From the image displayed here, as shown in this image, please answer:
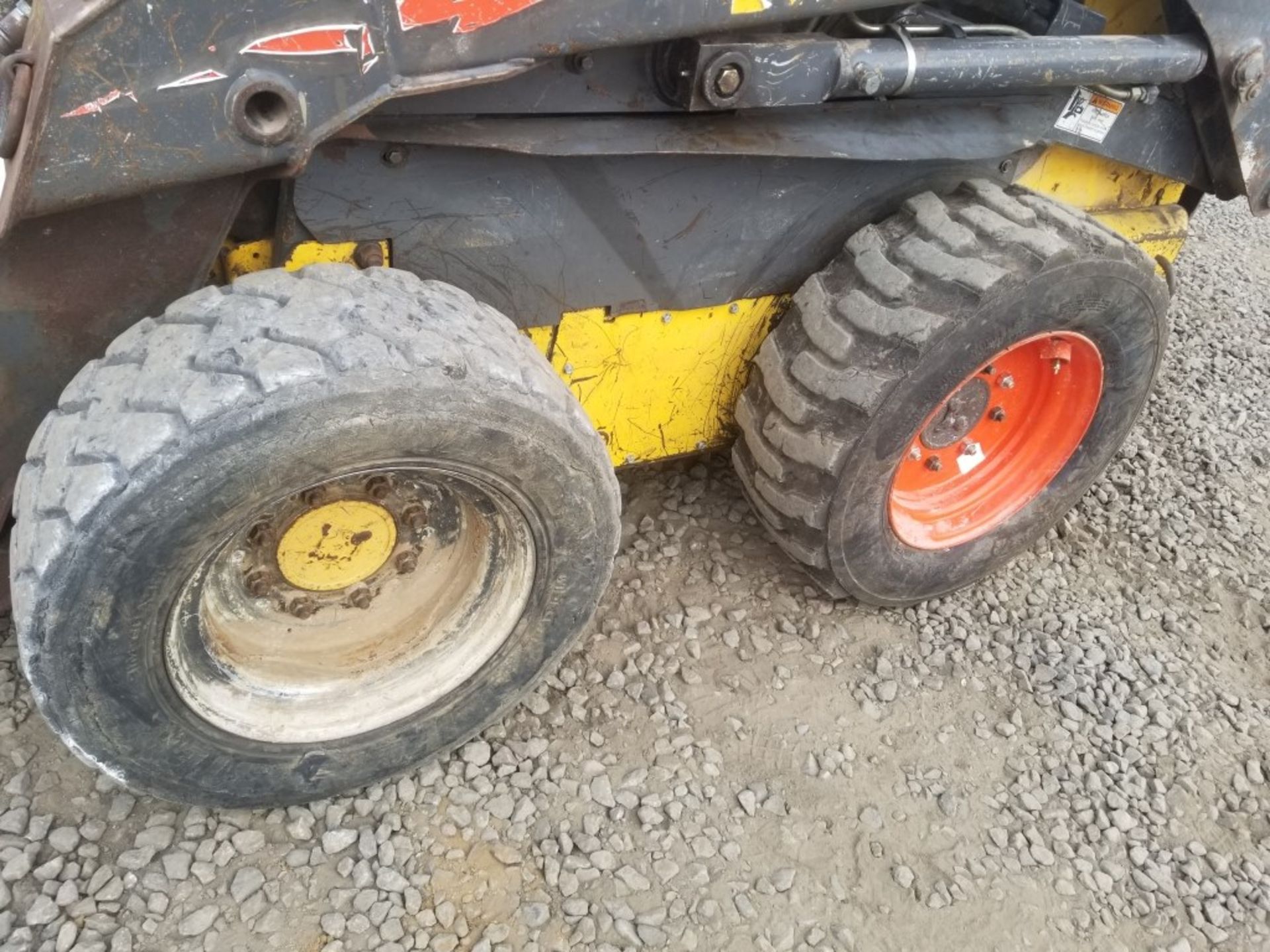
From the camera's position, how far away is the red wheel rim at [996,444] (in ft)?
9.63

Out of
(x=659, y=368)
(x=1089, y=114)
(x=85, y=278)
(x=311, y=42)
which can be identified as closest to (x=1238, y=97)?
(x=1089, y=114)

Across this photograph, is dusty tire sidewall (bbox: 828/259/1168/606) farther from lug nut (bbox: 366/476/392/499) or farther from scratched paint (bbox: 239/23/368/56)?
scratched paint (bbox: 239/23/368/56)

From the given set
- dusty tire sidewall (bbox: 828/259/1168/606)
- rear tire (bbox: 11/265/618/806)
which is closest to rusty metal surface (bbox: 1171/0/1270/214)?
dusty tire sidewall (bbox: 828/259/1168/606)

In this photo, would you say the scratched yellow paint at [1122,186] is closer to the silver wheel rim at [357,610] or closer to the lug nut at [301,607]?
the silver wheel rim at [357,610]

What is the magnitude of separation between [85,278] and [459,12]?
83 cm

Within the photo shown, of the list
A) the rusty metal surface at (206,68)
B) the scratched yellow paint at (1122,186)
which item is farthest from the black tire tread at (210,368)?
the scratched yellow paint at (1122,186)

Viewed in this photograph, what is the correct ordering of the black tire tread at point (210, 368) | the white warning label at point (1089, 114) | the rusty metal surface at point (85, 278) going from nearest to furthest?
the black tire tread at point (210, 368) < the rusty metal surface at point (85, 278) < the white warning label at point (1089, 114)

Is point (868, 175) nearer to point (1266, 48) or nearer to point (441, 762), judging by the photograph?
point (1266, 48)

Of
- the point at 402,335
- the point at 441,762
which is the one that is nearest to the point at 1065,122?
the point at 402,335

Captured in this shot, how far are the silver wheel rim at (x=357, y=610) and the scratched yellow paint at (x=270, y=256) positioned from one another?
45cm

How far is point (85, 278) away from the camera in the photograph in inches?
75.6

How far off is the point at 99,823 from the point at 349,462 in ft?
3.54

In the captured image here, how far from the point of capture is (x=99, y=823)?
2.25 meters

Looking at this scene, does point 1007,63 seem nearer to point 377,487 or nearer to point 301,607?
point 377,487
